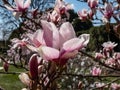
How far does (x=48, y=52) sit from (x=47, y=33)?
6cm

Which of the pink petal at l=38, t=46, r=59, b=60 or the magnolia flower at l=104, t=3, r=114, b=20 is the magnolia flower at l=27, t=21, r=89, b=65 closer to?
the pink petal at l=38, t=46, r=59, b=60

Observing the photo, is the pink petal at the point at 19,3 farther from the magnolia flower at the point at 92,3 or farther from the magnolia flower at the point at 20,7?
the magnolia flower at the point at 92,3

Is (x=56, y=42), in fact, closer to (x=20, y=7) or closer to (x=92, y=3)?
(x=20, y=7)

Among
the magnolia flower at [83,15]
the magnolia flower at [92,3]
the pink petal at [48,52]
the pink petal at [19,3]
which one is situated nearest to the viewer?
the pink petal at [48,52]

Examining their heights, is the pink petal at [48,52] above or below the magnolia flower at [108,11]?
above

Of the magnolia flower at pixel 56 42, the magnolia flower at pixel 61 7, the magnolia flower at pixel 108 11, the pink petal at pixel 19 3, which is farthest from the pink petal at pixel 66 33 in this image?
the magnolia flower at pixel 108 11

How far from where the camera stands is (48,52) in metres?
1.14

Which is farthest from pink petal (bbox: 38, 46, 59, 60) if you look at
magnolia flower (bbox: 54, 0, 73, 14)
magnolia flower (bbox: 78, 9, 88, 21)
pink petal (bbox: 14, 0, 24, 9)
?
magnolia flower (bbox: 78, 9, 88, 21)

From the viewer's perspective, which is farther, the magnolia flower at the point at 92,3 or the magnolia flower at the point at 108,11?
the magnolia flower at the point at 92,3

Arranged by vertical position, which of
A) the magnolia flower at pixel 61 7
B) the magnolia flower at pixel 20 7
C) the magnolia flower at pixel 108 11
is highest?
the magnolia flower at pixel 20 7

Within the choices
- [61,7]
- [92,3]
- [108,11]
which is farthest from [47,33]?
[92,3]

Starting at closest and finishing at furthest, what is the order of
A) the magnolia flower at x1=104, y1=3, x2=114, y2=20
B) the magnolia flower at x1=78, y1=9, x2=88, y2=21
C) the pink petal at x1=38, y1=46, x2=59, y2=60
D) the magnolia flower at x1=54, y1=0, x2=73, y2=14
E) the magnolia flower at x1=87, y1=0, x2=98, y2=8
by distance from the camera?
1. the pink petal at x1=38, y1=46, x2=59, y2=60
2. the magnolia flower at x1=54, y1=0, x2=73, y2=14
3. the magnolia flower at x1=104, y1=3, x2=114, y2=20
4. the magnolia flower at x1=87, y1=0, x2=98, y2=8
5. the magnolia flower at x1=78, y1=9, x2=88, y2=21

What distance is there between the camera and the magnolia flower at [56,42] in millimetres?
1146

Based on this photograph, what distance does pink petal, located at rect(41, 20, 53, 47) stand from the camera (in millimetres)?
1158
